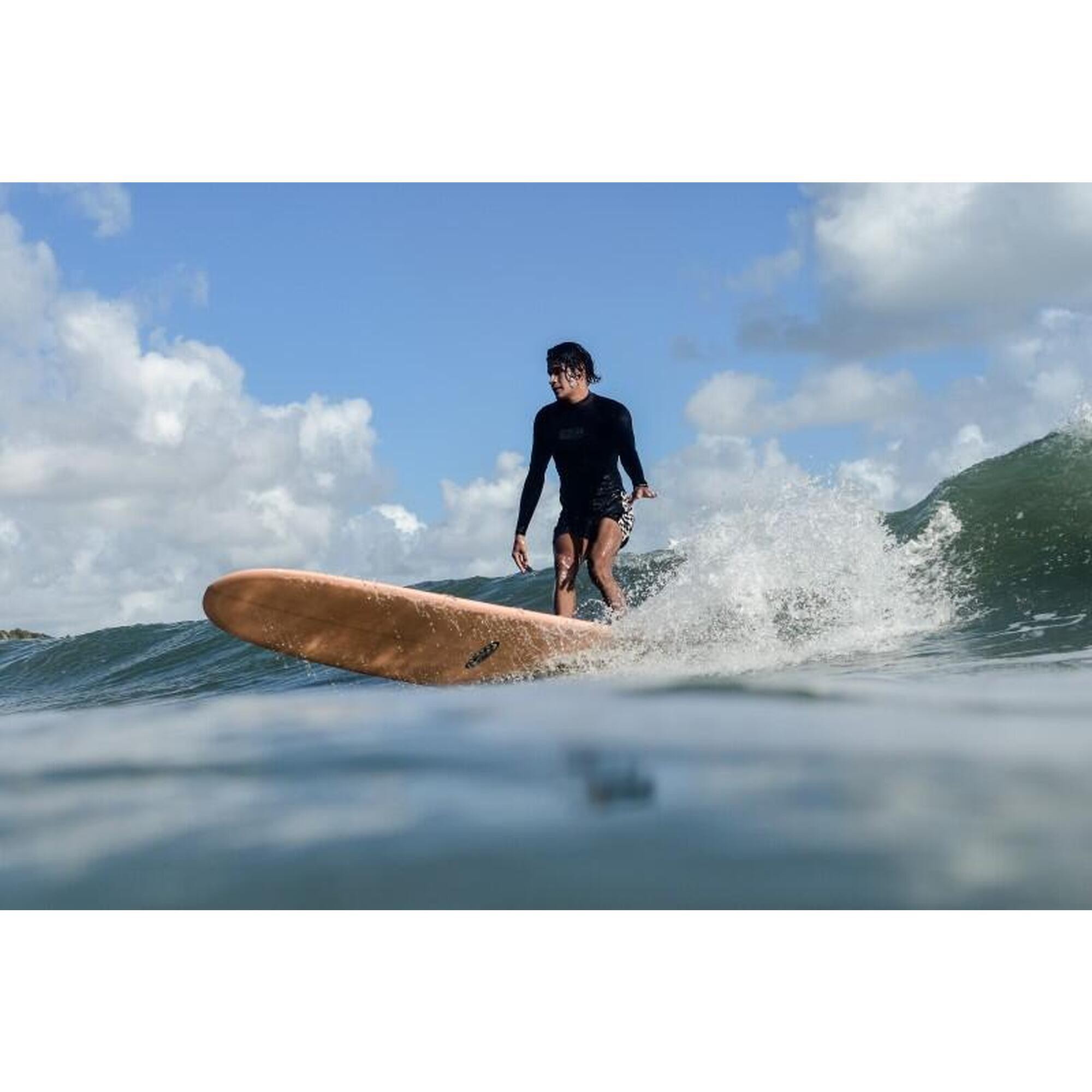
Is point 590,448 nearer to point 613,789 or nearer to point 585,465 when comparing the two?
point 585,465

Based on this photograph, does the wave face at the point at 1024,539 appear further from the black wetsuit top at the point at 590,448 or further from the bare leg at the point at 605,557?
the black wetsuit top at the point at 590,448

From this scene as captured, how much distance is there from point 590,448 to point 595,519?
44cm

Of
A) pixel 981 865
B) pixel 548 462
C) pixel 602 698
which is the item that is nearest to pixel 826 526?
pixel 548 462

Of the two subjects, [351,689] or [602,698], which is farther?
[351,689]

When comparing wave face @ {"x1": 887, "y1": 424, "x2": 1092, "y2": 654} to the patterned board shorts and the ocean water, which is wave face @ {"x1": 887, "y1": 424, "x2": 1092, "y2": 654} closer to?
the ocean water

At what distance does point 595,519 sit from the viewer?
6492 millimetres

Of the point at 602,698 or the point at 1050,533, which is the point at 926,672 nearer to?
the point at 602,698

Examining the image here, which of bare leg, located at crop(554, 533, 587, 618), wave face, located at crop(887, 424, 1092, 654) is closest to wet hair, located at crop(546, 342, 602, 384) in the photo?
bare leg, located at crop(554, 533, 587, 618)

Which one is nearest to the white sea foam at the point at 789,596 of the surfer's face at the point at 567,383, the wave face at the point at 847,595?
the wave face at the point at 847,595

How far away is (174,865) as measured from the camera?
76.4 inches

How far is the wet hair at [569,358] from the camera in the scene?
640 centimetres

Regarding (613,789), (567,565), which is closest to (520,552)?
(567,565)

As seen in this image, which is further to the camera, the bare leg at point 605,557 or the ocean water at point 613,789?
the bare leg at point 605,557

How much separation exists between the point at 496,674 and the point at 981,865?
4230 millimetres
